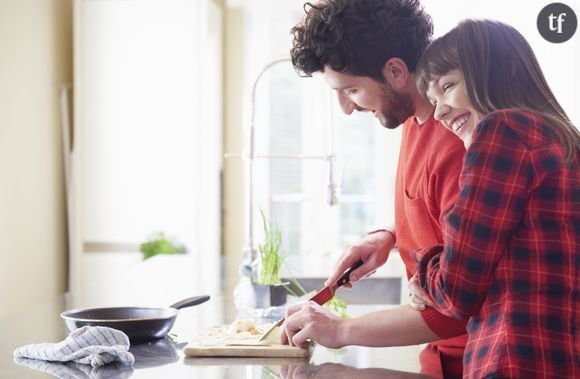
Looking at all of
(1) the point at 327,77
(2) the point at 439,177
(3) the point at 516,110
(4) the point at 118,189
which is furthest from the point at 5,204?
(3) the point at 516,110

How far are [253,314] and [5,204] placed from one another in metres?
2.97

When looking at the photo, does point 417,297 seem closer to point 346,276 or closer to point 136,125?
point 346,276

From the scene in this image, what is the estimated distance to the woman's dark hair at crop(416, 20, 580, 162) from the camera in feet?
4.81

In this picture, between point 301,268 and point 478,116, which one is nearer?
point 478,116

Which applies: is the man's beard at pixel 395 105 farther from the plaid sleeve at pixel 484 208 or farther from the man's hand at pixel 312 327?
the plaid sleeve at pixel 484 208

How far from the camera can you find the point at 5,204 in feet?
16.6

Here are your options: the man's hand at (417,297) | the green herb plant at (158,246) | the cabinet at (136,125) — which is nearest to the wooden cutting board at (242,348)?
the man's hand at (417,297)

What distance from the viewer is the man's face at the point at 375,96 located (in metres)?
1.99

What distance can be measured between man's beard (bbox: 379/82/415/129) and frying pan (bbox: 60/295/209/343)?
0.66m

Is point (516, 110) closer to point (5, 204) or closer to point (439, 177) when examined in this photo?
point (439, 177)

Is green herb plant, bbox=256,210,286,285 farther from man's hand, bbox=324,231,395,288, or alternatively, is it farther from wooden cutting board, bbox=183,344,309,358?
wooden cutting board, bbox=183,344,309,358

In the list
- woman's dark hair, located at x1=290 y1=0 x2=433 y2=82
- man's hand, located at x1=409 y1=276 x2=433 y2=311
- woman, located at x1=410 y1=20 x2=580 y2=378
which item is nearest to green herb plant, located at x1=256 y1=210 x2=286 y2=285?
woman's dark hair, located at x1=290 y1=0 x2=433 y2=82

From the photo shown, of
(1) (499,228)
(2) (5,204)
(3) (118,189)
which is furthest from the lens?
(3) (118,189)

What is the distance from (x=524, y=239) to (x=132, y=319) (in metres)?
0.97
